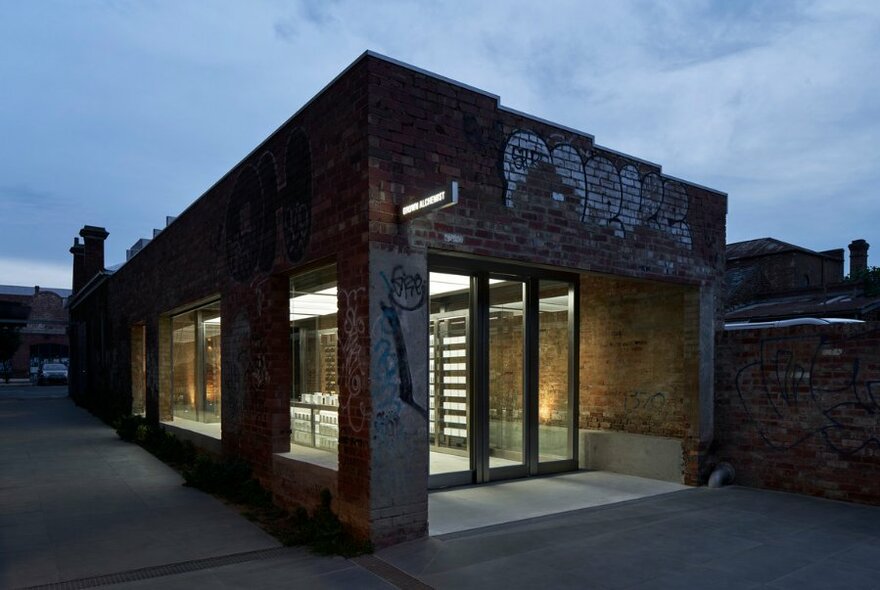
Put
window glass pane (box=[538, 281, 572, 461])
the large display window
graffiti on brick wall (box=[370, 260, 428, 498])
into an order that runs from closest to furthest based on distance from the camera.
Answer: graffiti on brick wall (box=[370, 260, 428, 498]) → window glass pane (box=[538, 281, 572, 461]) → the large display window

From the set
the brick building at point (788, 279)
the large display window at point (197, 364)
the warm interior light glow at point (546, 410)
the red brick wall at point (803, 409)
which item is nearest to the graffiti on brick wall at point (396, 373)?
the warm interior light glow at point (546, 410)

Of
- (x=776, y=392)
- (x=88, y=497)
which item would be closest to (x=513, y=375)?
(x=776, y=392)

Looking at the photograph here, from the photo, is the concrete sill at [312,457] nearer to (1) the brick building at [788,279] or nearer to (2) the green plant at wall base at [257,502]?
(2) the green plant at wall base at [257,502]

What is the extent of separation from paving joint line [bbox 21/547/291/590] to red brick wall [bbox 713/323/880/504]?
5.89m

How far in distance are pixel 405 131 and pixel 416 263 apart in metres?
1.24

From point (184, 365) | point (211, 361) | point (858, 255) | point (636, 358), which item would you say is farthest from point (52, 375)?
point (858, 255)

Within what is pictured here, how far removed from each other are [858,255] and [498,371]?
1282 inches

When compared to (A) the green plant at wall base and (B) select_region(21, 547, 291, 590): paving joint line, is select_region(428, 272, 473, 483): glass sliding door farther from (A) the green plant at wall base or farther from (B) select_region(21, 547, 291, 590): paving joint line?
(B) select_region(21, 547, 291, 590): paving joint line

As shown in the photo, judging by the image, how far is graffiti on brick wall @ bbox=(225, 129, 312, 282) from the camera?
268 inches

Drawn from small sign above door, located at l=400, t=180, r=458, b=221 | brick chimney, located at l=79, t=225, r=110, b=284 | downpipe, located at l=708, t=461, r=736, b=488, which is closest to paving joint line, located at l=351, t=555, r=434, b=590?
small sign above door, located at l=400, t=180, r=458, b=221

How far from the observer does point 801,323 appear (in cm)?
776

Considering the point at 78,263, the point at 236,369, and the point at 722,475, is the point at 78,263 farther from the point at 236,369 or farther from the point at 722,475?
the point at 722,475

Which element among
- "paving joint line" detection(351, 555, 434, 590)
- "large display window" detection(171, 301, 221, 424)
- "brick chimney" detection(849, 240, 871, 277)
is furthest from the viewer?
"brick chimney" detection(849, 240, 871, 277)

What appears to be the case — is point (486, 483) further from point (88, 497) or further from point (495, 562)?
point (88, 497)
